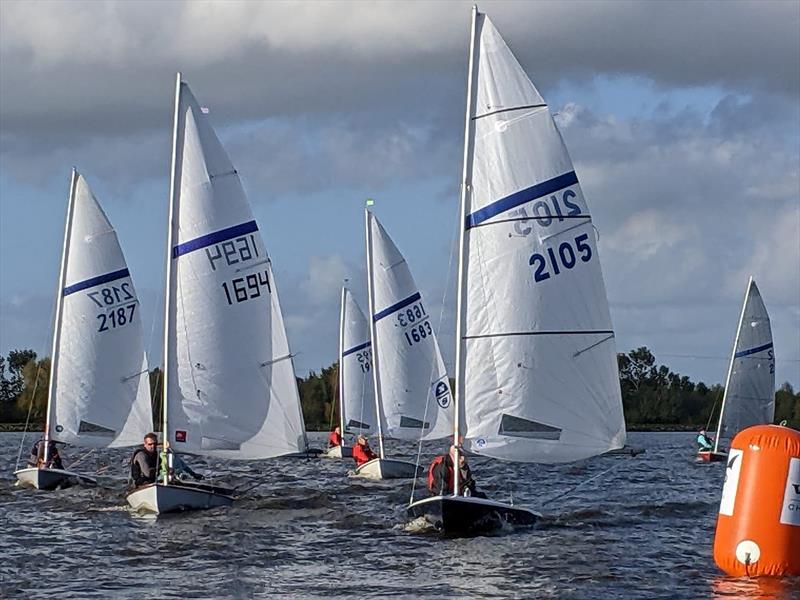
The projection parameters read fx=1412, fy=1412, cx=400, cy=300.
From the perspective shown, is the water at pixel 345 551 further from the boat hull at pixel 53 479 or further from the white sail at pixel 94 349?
the white sail at pixel 94 349

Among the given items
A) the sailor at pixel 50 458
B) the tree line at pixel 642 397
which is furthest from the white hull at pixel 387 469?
the tree line at pixel 642 397

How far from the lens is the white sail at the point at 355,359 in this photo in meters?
48.0

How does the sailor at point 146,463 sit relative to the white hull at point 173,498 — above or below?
above

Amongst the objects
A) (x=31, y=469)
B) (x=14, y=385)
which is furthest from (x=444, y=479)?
(x=14, y=385)

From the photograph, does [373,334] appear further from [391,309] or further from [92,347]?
[92,347]

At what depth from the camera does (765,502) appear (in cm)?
1566

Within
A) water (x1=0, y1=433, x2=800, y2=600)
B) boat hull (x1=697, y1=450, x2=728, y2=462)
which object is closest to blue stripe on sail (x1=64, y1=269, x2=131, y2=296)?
water (x1=0, y1=433, x2=800, y2=600)

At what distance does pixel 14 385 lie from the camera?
374ft

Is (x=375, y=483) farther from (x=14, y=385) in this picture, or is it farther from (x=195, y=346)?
(x=14, y=385)

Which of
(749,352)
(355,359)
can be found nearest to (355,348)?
(355,359)

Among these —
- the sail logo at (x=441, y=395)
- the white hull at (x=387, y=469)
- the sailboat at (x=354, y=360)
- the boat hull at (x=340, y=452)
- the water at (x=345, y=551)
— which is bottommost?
the water at (x=345, y=551)

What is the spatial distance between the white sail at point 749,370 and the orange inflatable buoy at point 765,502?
34.6 metres

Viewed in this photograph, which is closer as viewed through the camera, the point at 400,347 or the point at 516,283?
the point at 516,283

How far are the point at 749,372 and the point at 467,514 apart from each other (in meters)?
32.3
